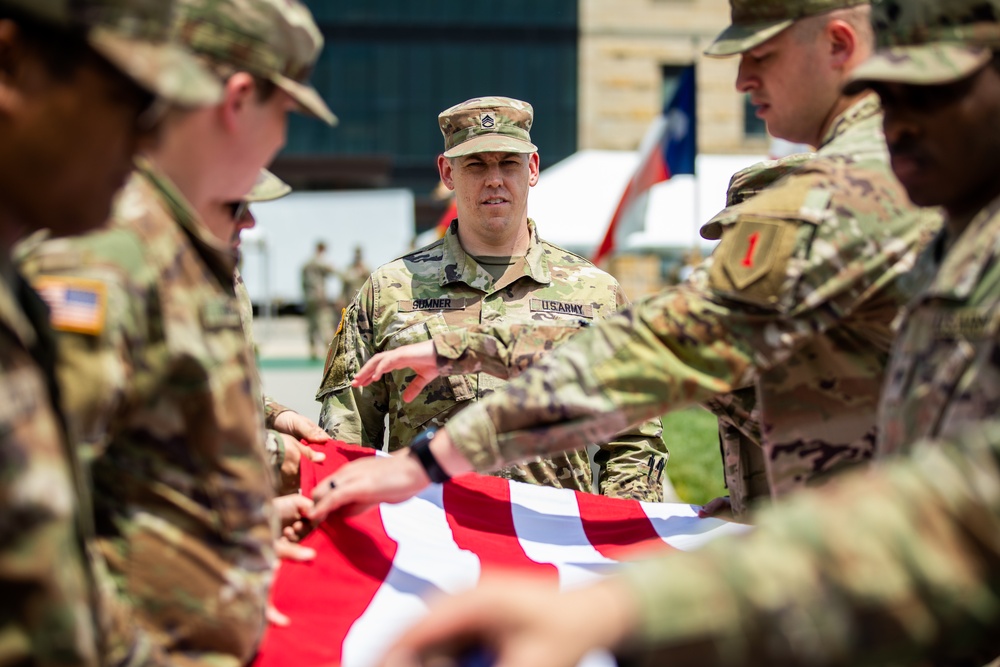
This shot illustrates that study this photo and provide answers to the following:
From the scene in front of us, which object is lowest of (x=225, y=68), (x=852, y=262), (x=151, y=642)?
(x=151, y=642)

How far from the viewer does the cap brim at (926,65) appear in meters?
1.63

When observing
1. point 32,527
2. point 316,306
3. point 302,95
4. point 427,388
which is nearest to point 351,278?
point 316,306

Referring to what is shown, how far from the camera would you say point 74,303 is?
1454mm

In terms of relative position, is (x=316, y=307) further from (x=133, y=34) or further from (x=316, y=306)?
(x=133, y=34)

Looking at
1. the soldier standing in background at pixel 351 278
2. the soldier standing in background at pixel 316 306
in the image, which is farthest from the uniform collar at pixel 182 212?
the soldier standing in background at pixel 351 278

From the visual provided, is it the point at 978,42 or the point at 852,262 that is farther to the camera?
the point at 852,262

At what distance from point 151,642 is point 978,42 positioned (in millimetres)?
1514

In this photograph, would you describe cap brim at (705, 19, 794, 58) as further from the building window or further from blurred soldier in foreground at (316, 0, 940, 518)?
the building window

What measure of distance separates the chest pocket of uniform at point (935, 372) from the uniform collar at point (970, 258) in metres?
0.03

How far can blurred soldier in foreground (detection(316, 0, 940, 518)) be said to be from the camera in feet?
6.95

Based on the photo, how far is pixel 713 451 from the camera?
29.3 feet

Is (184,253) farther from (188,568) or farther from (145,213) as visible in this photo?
(188,568)

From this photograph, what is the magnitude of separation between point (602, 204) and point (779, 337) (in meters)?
15.7

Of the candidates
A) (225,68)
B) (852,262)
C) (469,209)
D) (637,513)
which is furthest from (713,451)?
(225,68)
